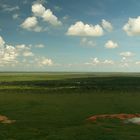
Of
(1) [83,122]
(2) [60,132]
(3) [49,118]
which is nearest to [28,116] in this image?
(3) [49,118]

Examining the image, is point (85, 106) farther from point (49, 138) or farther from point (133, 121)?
point (49, 138)

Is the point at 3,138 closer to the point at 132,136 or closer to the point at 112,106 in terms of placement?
the point at 132,136

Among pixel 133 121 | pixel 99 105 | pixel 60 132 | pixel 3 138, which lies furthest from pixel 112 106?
pixel 3 138

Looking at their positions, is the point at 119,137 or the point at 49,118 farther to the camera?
the point at 49,118

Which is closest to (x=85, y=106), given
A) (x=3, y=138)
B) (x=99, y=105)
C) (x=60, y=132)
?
(x=99, y=105)

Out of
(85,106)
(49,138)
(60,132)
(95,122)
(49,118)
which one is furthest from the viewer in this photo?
(85,106)

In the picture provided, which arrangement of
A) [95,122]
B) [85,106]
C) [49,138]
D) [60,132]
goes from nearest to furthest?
[49,138], [60,132], [95,122], [85,106]

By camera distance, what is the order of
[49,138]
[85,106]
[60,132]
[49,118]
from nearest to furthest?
[49,138] < [60,132] < [49,118] < [85,106]

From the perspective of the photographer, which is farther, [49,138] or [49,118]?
[49,118]

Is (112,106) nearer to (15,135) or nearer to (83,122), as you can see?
(83,122)
